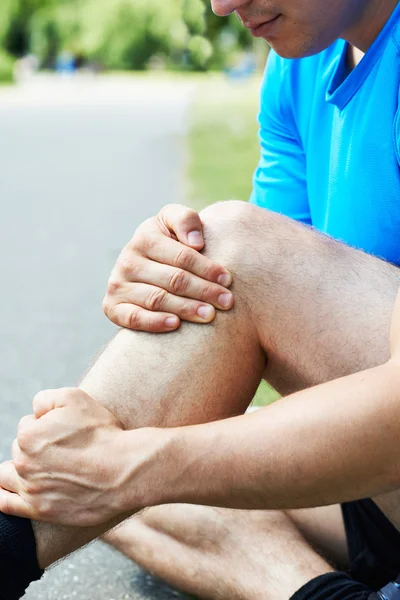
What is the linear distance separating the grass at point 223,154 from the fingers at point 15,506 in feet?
5.41

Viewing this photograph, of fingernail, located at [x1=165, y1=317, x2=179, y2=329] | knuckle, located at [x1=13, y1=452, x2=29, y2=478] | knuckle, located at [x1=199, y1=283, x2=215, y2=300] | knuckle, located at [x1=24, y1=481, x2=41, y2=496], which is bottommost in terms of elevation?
knuckle, located at [x1=24, y1=481, x2=41, y2=496]

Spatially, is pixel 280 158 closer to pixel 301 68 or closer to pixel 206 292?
pixel 301 68

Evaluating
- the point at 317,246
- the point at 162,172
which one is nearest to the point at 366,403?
the point at 317,246

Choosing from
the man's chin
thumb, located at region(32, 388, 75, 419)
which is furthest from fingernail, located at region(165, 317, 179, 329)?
the man's chin

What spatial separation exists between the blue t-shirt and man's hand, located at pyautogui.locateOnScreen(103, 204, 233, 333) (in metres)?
0.44

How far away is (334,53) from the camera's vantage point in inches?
88.8

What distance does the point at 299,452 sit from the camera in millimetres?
1438

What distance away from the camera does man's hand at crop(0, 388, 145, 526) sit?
154 cm

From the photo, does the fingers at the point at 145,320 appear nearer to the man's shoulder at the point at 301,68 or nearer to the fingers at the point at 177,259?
the fingers at the point at 177,259

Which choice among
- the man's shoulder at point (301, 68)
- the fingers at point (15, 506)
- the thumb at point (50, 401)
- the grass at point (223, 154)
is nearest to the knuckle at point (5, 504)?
the fingers at point (15, 506)

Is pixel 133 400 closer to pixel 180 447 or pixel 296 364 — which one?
pixel 180 447

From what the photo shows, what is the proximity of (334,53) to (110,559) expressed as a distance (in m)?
1.31

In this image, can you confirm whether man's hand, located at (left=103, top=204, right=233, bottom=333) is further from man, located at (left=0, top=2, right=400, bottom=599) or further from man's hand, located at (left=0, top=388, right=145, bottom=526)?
man's hand, located at (left=0, top=388, right=145, bottom=526)

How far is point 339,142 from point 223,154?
27.8 ft
